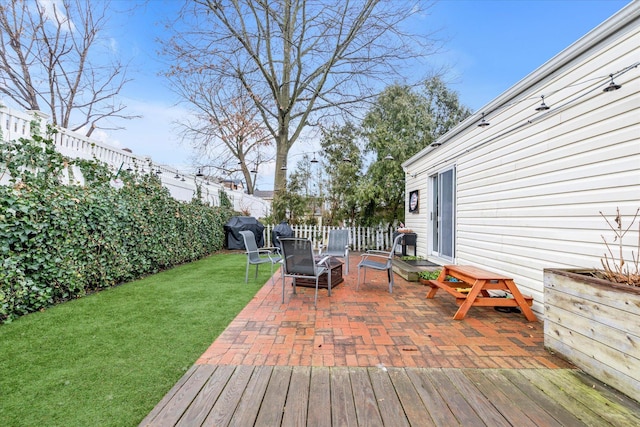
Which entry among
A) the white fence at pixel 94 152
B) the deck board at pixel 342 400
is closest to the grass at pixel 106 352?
the deck board at pixel 342 400

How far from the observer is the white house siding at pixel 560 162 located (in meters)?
2.51

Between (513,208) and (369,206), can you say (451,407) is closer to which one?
(513,208)

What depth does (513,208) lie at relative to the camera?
3.87 metres

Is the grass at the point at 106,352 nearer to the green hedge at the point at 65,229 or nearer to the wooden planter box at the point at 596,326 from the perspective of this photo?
the green hedge at the point at 65,229

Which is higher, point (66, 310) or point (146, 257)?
point (146, 257)

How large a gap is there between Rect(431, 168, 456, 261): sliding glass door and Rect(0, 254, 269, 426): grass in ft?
12.9

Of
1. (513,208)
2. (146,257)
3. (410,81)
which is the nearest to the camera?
(513,208)

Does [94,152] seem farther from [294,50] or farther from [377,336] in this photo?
[294,50]

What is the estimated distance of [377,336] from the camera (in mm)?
2881

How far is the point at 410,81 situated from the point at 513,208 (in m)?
9.47

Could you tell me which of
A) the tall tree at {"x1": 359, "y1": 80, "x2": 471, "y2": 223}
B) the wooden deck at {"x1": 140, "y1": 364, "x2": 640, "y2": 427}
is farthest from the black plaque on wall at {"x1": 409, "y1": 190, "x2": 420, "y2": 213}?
the wooden deck at {"x1": 140, "y1": 364, "x2": 640, "y2": 427}

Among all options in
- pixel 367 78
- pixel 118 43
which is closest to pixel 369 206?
pixel 367 78

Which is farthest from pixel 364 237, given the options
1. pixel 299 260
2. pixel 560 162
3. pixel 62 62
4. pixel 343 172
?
pixel 62 62

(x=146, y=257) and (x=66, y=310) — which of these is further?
(x=146, y=257)
